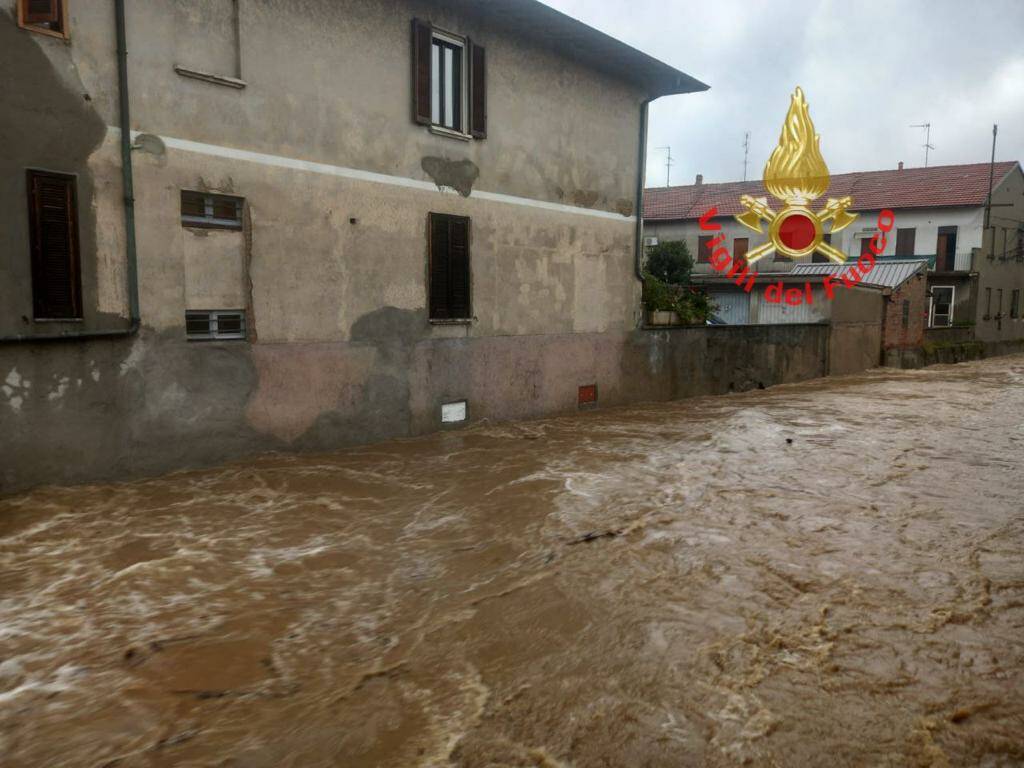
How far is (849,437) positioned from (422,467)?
22.1ft

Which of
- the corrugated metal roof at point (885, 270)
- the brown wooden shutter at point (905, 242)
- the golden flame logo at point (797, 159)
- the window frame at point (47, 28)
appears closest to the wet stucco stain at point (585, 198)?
the window frame at point (47, 28)

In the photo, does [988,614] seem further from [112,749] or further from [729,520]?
[112,749]

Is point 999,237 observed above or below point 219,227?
above

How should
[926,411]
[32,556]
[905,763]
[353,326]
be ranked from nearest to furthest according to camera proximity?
[905,763] → [32,556] → [353,326] → [926,411]

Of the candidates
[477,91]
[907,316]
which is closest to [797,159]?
[907,316]

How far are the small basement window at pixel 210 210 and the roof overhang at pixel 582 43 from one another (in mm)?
4421

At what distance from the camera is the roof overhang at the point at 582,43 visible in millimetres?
11039

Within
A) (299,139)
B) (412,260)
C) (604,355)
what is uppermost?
(299,139)

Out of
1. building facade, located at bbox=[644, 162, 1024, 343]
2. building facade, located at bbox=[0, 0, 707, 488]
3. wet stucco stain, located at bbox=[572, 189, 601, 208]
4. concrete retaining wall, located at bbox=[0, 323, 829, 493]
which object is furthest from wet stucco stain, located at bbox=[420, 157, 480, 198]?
building facade, located at bbox=[644, 162, 1024, 343]

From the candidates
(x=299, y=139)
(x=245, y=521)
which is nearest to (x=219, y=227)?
(x=299, y=139)

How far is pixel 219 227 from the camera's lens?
28.0ft

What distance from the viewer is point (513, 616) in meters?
5.12

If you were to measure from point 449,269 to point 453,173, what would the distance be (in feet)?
4.45

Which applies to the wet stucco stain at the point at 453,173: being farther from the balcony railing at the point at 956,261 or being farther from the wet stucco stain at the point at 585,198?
the balcony railing at the point at 956,261
